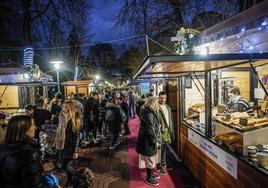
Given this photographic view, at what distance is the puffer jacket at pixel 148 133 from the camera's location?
503cm

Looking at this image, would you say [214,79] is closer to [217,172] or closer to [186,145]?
[186,145]

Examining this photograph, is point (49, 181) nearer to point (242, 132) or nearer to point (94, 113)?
point (242, 132)

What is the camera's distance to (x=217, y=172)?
416 cm

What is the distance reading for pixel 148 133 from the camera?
5023 mm

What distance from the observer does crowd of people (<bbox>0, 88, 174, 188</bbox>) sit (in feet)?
7.16

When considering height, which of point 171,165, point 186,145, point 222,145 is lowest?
point 171,165

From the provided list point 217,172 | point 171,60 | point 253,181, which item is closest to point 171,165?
point 217,172

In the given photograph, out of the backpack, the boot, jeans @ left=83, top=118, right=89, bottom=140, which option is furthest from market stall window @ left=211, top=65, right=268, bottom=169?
jeans @ left=83, top=118, right=89, bottom=140

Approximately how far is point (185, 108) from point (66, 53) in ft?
94.1

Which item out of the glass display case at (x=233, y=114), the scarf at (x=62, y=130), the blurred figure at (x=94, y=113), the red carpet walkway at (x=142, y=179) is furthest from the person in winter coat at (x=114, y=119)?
the scarf at (x=62, y=130)

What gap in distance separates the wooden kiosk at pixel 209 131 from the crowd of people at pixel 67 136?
736 mm

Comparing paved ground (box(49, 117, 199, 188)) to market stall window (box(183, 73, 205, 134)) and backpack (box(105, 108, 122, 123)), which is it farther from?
market stall window (box(183, 73, 205, 134))

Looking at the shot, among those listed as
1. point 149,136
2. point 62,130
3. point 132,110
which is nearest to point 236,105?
point 149,136

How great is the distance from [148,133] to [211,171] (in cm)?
136
